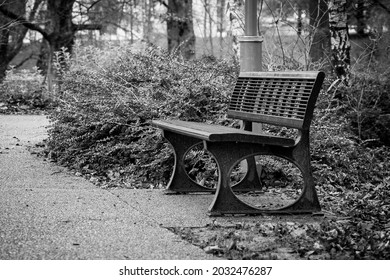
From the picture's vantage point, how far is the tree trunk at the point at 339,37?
11.8 m

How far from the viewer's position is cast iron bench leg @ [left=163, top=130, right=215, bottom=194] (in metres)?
7.11

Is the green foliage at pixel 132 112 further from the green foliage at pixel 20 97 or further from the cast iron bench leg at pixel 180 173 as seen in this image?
the green foliage at pixel 20 97

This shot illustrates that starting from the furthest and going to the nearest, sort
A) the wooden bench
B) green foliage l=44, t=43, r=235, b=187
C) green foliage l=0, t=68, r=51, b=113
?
green foliage l=0, t=68, r=51, b=113, green foliage l=44, t=43, r=235, b=187, the wooden bench

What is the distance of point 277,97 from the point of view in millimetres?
6477

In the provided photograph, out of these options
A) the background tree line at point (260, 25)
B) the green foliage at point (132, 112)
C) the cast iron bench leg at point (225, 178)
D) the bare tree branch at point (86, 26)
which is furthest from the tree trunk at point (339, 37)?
the bare tree branch at point (86, 26)

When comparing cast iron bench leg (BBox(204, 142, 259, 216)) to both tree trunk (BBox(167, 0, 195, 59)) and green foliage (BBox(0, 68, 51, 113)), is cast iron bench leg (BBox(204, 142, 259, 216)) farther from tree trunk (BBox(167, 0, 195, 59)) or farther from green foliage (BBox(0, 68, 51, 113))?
tree trunk (BBox(167, 0, 195, 59))

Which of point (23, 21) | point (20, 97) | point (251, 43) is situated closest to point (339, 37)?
point (251, 43)

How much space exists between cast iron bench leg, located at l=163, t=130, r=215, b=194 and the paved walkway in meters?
0.16

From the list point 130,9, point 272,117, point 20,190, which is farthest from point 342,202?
point 130,9

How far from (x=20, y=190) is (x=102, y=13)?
18.7 m

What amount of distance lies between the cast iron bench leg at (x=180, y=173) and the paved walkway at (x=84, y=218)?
156mm

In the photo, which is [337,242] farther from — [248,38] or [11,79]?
[11,79]

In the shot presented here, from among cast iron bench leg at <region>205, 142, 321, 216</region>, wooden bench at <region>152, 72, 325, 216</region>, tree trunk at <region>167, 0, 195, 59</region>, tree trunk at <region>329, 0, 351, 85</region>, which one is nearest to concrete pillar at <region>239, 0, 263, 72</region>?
wooden bench at <region>152, 72, 325, 216</region>

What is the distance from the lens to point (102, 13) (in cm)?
2508
